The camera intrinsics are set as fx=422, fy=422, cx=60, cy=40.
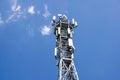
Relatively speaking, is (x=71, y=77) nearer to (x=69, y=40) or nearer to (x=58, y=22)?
(x=69, y=40)

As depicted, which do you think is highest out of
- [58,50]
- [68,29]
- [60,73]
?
[68,29]

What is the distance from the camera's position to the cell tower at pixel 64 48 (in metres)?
62.6

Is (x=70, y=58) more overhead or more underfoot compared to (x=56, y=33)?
more underfoot

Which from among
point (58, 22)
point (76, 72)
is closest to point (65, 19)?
point (58, 22)

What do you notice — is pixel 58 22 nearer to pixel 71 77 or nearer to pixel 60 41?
pixel 60 41

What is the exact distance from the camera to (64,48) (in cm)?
6550

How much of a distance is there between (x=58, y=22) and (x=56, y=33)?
2.30 meters

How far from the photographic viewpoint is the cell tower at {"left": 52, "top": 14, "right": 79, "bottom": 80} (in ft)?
205

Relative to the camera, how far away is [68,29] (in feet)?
222

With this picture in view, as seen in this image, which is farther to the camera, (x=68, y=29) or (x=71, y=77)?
(x=68, y=29)

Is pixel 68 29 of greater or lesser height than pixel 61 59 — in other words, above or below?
above

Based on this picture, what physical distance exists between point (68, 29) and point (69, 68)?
758cm

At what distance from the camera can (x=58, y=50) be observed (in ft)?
212

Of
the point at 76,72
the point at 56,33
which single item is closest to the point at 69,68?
the point at 76,72
